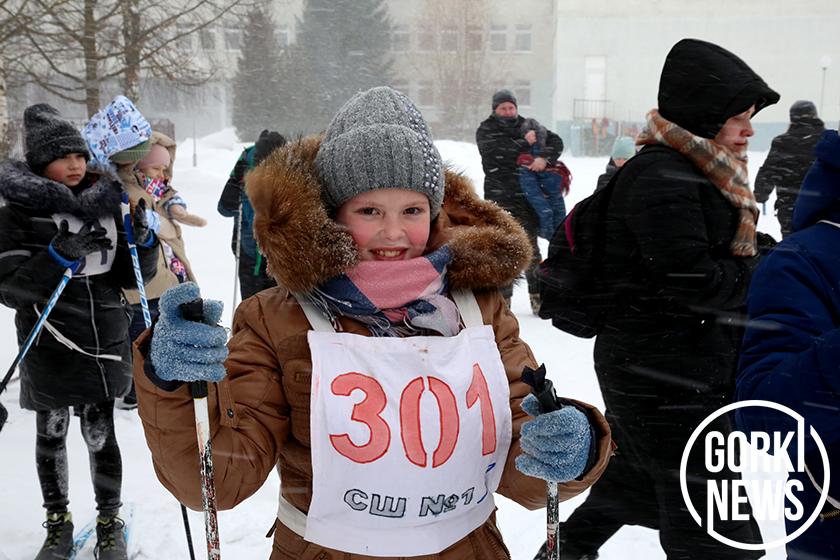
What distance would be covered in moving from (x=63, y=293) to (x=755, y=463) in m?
3.06

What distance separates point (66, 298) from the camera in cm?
371

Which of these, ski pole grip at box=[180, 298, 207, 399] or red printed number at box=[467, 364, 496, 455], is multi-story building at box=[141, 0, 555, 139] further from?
ski pole grip at box=[180, 298, 207, 399]

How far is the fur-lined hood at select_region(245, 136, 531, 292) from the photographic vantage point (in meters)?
1.81

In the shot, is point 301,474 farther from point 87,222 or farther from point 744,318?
point 87,222

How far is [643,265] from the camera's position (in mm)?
2791

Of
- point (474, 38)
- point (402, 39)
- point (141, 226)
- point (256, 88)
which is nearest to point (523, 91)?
point (474, 38)

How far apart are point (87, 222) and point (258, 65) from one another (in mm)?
35482

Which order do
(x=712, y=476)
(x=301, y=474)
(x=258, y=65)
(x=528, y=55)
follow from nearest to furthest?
(x=301, y=474)
(x=712, y=476)
(x=258, y=65)
(x=528, y=55)

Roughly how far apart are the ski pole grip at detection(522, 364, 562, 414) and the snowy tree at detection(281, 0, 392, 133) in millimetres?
36794

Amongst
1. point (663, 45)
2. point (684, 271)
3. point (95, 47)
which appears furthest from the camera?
point (663, 45)

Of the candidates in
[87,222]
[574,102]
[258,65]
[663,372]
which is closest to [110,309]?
[87,222]

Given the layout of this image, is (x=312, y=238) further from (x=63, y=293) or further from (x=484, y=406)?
(x=63, y=293)

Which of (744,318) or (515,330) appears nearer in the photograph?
(515,330)

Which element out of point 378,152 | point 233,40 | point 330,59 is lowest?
point 378,152
